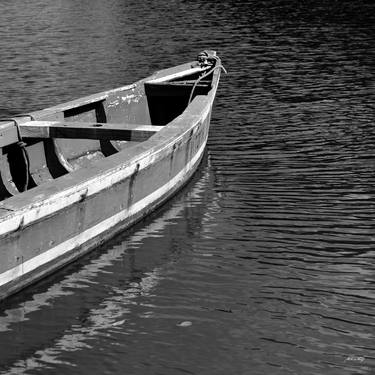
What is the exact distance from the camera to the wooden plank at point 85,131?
12961 mm

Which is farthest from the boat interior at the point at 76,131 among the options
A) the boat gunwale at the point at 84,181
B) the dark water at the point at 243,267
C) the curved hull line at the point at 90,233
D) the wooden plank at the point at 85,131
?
the dark water at the point at 243,267

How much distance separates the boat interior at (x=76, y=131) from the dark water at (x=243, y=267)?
4.63 feet

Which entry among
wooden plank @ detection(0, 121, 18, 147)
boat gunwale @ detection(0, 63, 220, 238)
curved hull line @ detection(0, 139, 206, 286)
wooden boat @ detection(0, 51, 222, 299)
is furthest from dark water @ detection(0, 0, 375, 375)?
wooden plank @ detection(0, 121, 18, 147)

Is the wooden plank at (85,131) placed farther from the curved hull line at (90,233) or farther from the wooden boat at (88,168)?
the curved hull line at (90,233)

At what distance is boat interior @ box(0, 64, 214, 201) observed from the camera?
12984mm

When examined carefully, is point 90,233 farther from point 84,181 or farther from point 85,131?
point 85,131

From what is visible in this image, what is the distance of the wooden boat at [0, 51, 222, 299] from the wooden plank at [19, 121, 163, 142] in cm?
2

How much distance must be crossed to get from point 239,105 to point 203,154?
5.73 m

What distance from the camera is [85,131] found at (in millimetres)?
13023

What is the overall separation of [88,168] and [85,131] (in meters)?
2.16

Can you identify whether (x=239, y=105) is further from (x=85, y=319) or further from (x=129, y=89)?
(x=85, y=319)

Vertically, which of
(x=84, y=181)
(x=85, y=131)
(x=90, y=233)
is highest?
(x=85, y=131)

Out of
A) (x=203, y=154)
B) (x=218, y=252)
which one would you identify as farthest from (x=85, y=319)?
(x=203, y=154)

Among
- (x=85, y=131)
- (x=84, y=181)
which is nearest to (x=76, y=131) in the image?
(x=85, y=131)
